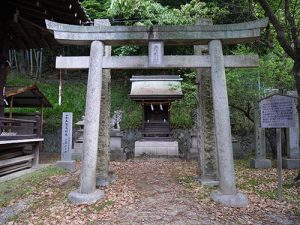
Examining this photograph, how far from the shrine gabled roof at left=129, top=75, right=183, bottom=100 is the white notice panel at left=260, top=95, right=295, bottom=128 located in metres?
7.86

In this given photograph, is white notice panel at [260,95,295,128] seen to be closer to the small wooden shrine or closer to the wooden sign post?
the wooden sign post

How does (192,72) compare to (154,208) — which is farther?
(192,72)

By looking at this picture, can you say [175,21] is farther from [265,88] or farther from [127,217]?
[127,217]

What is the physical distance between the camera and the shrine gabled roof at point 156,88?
15.5m

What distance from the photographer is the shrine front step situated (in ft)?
51.1

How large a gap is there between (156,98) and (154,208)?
399 inches

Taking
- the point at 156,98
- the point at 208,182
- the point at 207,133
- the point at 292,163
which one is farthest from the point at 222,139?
the point at 156,98

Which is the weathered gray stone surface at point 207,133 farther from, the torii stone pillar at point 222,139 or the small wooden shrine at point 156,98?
the small wooden shrine at point 156,98

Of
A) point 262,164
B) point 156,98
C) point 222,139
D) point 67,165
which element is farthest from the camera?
point 156,98

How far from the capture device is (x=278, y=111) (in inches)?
264

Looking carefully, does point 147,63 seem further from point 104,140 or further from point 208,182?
point 208,182

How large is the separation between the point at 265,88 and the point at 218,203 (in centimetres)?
701

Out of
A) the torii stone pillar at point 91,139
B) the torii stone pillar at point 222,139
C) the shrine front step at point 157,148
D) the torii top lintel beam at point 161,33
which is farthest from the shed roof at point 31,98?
the torii stone pillar at point 222,139

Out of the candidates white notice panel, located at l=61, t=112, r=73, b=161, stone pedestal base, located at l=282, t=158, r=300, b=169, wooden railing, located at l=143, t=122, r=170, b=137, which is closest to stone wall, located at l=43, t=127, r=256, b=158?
wooden railing, located at l=143, t=122, r=170, b=137
